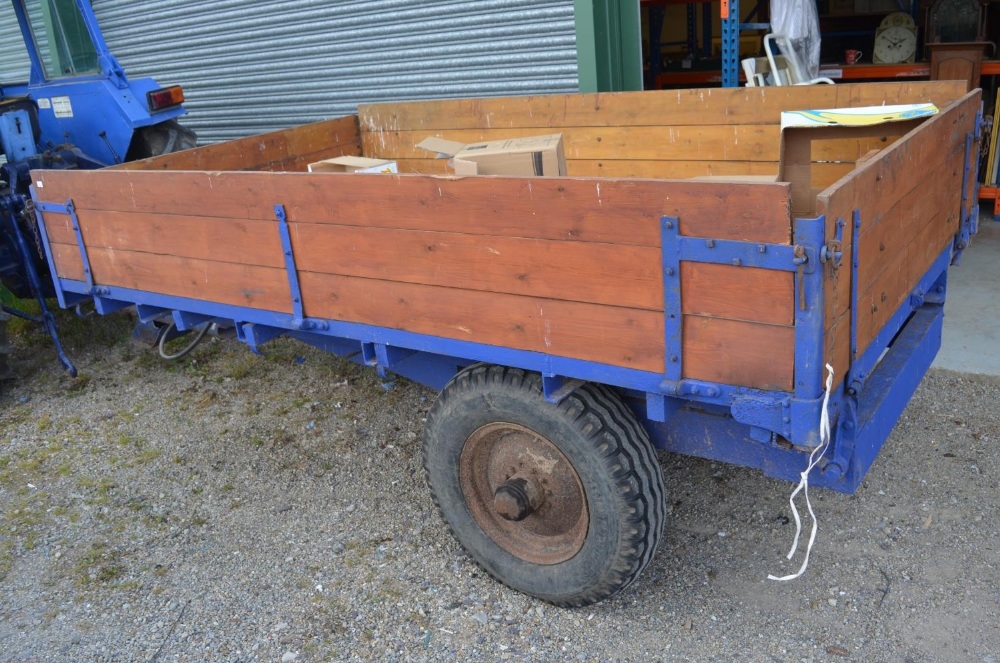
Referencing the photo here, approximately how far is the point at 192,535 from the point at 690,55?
682 centimetres

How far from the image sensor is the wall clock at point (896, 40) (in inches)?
274

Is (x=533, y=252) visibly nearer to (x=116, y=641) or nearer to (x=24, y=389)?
→ (x=116, y=641)

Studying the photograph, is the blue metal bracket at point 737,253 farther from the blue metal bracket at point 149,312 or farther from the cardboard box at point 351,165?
the blue metal bracket at point 149,312

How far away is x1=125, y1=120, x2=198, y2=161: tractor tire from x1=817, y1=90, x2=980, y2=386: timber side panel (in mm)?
4811

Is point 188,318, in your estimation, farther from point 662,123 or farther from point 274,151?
point 662,123

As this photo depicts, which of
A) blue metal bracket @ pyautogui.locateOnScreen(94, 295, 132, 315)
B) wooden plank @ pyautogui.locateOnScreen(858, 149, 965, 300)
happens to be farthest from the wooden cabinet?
blue metal bracket @ pyautogui.locateOnScreen(94, 295, 132, 315)

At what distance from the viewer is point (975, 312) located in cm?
507

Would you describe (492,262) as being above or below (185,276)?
above

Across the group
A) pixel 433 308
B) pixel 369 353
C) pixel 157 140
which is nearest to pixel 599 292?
pixel 433 308

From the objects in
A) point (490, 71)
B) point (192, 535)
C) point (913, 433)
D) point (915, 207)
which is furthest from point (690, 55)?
point (192, 535)

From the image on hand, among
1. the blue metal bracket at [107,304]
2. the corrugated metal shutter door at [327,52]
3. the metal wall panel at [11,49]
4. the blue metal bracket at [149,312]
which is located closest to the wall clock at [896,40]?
the corrugated metal shutter door at [327,52]

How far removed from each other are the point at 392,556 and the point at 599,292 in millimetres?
1538

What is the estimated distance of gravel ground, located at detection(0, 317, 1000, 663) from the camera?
294cm

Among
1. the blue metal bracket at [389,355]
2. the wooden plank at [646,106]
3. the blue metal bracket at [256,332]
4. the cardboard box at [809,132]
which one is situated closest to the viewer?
the cardboard box at [809,132]
